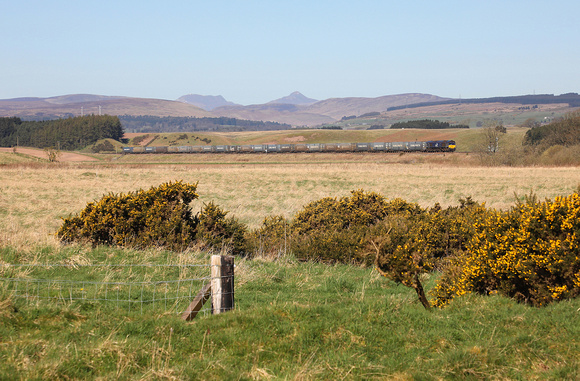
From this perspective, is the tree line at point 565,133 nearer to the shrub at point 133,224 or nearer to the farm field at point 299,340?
the shrub at point 133,224

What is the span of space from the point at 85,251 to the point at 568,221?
9.72 meters

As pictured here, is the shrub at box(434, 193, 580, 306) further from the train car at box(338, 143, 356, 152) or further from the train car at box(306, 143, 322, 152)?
the train car at box(306, 143, 322, 152)

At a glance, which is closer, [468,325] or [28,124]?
[468,325]

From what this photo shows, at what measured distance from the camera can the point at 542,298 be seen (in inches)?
291

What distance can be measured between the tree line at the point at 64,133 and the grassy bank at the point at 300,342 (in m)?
162

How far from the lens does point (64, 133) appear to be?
16038 centimetres

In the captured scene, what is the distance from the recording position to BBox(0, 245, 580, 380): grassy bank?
5422 millimetres

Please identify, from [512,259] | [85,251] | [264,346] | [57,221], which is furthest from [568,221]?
[57,221]

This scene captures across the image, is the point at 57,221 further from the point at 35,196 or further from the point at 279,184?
the point at 279,184

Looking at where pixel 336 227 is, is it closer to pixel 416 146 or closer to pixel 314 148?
pixel 416 146

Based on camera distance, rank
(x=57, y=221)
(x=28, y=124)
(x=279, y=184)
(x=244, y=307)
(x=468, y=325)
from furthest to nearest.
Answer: (x=28, y=124), (x=279, y=184), (x=57, y=221), (x=244, y=307), (x=468, y=325)

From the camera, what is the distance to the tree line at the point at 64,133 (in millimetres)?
159125

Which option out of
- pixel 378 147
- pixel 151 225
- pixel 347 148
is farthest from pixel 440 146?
pixel 151 225

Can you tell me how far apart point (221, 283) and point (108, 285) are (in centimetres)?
320
